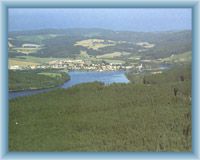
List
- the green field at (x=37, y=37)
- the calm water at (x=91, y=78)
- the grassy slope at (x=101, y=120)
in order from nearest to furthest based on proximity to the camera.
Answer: the grassy slope at (x=101, y=120) → the calm water at (x=91, y=78) → the green field at (x=37, y=37)

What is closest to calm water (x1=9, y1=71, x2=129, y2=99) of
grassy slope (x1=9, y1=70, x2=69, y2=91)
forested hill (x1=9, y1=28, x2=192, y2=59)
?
grassy slope (x1=9, y1=70, x2=69, y2=91)

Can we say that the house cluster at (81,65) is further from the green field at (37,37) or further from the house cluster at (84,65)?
the green field at (37,37)

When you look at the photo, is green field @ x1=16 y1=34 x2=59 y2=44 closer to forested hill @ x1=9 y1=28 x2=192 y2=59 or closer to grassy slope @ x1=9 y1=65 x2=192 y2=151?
forested hill @ x1=9 y1=28 x2=192 y2=59

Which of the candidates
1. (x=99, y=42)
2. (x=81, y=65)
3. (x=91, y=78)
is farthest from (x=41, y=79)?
(x=99, y=42)

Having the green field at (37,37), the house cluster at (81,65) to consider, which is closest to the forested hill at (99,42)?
the green field at (37,37)
